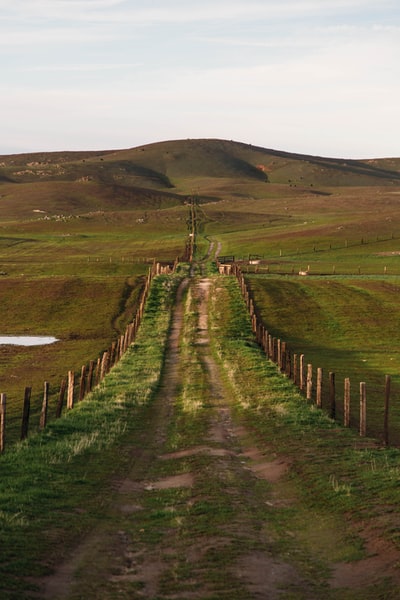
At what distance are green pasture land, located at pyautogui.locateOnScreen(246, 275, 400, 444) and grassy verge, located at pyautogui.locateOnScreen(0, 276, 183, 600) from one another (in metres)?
8.18

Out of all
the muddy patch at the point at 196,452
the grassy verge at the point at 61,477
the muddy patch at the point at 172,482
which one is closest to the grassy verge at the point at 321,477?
the muddy patch at the point at 196,452

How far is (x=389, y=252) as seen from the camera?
119938mm

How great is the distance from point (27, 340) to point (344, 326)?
919 inches

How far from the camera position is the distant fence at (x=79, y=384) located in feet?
86.8

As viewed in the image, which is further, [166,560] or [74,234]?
[74,234]

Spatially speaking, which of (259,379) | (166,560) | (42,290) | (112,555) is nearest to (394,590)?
(166,560)

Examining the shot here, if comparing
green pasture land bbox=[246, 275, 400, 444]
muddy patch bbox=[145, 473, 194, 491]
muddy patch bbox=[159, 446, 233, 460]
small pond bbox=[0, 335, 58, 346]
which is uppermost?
muddy patch bbox=[145, 473, 194, 491]

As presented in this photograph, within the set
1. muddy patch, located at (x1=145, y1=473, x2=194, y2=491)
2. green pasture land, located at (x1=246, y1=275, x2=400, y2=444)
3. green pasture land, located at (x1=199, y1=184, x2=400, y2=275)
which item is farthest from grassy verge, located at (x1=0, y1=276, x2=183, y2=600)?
green pasture land, located at (x1=199, y1=184, x2=400, y2=275)

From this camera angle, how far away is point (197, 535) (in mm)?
16109

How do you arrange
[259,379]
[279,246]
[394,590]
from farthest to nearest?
[279,246] → [259,379] → [394,590]

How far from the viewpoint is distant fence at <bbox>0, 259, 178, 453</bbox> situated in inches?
1042

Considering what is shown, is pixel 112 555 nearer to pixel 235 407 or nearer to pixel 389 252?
pixel 235 407

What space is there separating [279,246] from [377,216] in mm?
38510

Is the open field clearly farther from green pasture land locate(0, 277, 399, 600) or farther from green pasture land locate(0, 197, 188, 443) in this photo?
green pasture land locate(0, 277, 399, 600)
